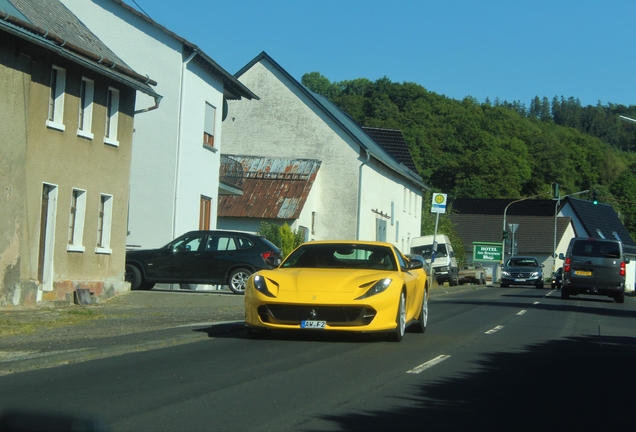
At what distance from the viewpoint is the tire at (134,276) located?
23.3 meters

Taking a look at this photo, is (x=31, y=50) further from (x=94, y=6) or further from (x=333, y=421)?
(x=333, y=421)

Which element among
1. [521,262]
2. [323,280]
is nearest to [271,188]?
[521,262]

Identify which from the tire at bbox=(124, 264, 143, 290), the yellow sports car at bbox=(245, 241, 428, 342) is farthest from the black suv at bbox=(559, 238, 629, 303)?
the yellow sports car at bbox=(245, 241, 428, 342)

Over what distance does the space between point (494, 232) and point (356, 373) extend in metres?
89.4

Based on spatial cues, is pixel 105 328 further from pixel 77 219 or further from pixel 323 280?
pixel 77 219

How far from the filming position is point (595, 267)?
29469mm

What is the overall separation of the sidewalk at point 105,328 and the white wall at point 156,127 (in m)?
7.07

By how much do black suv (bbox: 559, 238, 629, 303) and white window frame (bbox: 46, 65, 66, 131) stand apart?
17.9 m

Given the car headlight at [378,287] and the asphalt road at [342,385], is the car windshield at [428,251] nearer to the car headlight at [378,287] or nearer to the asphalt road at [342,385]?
the asphalt road at [342,385]

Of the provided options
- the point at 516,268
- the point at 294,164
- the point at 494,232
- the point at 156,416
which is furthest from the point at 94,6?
the point at 494,232

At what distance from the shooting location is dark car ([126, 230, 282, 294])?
2300 cm

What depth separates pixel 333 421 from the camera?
648 cm

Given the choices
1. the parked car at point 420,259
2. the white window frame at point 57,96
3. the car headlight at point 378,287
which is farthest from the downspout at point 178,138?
the car headlight at point 378,287

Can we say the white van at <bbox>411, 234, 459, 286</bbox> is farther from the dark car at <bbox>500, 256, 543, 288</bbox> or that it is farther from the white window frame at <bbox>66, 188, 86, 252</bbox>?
the white window frame at <bbox>66, 188, 86, 252</bbox>
